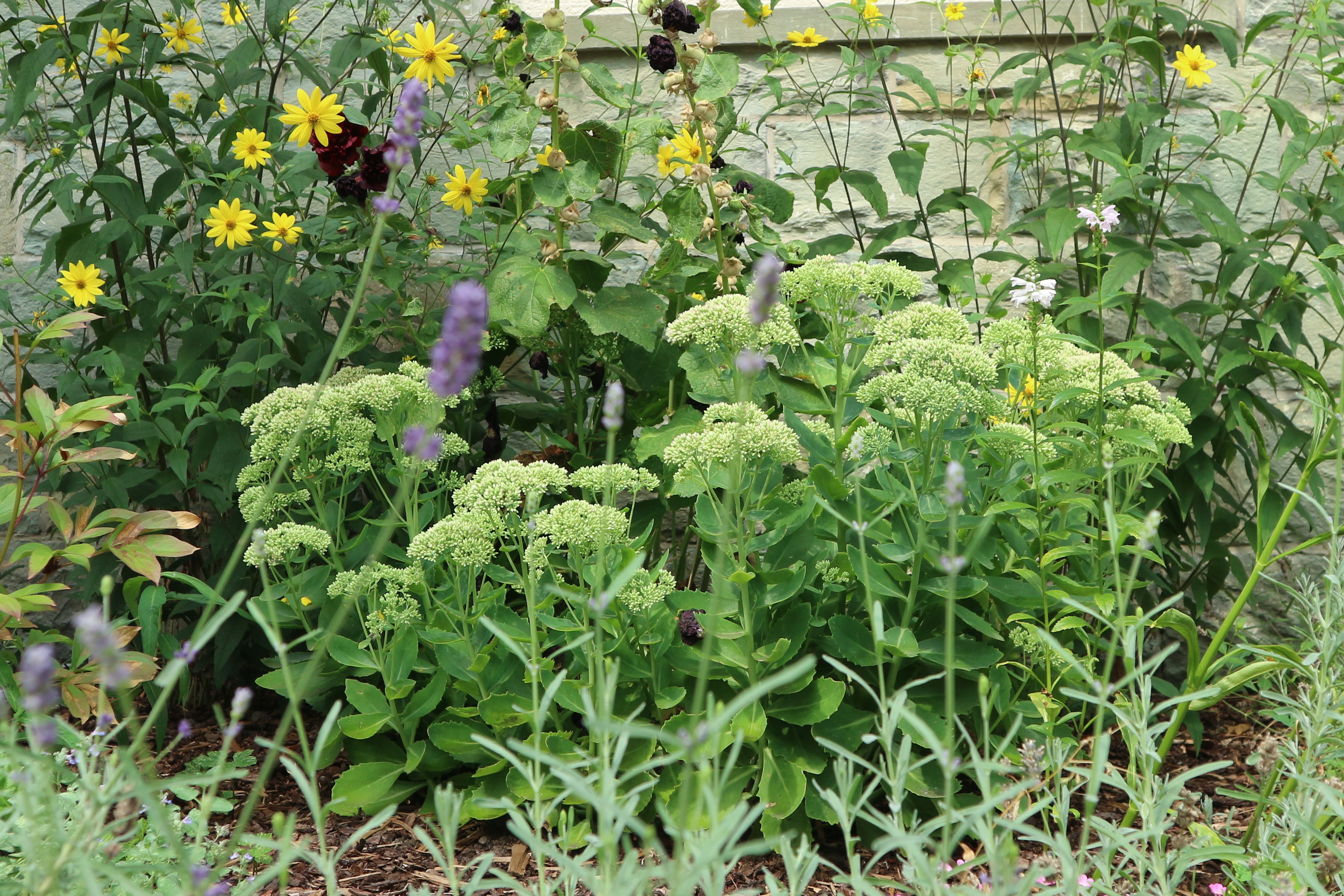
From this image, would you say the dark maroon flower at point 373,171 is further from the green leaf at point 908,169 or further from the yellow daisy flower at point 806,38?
the green leaf at point 908,169

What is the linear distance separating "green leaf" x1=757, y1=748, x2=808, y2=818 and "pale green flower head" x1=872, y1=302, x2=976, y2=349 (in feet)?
2.41

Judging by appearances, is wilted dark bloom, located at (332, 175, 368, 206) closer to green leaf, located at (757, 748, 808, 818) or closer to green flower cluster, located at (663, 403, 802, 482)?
green flower cluster, located at (663, 403, 802, 482)

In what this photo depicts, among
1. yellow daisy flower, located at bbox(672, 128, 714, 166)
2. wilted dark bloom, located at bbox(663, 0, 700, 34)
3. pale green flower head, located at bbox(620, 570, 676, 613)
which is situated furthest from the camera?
yellow daisy flower, located at bbox(672, 128, 714, 166)

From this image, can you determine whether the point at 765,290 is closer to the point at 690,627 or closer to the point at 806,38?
the point at 690,627

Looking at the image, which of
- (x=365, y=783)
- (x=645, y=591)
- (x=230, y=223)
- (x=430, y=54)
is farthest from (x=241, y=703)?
(x=430, y=54)

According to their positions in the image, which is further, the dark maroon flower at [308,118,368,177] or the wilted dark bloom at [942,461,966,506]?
the dark maroon flower at [308,118,368,177]

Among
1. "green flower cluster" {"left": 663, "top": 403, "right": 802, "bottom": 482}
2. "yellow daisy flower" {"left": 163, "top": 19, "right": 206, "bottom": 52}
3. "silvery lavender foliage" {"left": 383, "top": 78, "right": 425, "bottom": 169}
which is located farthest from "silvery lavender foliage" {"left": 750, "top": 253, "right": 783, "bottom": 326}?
"yellow daisy flower" {"left": 163, "top": 19, "right": 206, "bottom": 52}

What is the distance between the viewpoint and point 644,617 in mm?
1748

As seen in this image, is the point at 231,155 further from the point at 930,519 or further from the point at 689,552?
the point at 930,519

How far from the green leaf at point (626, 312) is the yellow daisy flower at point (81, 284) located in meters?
1.07

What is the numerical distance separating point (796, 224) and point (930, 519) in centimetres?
154

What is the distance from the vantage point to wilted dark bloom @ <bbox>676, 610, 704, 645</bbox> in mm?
1778

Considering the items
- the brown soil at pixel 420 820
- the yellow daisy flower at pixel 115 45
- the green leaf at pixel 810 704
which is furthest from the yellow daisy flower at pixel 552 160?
the brown soil at pixel 420 820

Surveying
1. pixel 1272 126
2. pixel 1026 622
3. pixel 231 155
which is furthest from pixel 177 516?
pixel 1272 126
